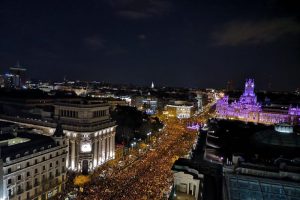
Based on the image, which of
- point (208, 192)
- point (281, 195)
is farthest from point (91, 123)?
point (281, 195)

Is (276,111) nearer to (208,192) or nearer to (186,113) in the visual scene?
(186,113)

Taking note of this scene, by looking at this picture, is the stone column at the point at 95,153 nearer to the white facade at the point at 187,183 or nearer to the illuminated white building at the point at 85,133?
the illuminated white building at the point at 85,133

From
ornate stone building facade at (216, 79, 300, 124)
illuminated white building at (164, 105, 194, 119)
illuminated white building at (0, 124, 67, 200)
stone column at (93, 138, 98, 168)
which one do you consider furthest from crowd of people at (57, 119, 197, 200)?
illuminated white building at (164, 105, 194, 119)

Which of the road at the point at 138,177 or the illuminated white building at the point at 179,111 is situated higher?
the illuminated white building at the point at 179,111

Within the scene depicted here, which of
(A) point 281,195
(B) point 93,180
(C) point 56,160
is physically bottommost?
(B) point 93,180

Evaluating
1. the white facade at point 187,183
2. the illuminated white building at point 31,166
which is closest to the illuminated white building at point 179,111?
the illuminated white building at point 31,166

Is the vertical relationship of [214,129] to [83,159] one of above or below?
above

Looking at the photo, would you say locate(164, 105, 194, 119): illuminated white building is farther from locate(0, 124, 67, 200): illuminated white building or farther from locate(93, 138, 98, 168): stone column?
locate(0, 124, 67, 200): illuminated white building

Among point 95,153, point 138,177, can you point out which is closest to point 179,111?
point 95,153

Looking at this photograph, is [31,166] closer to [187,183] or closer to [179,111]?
[187,183]
